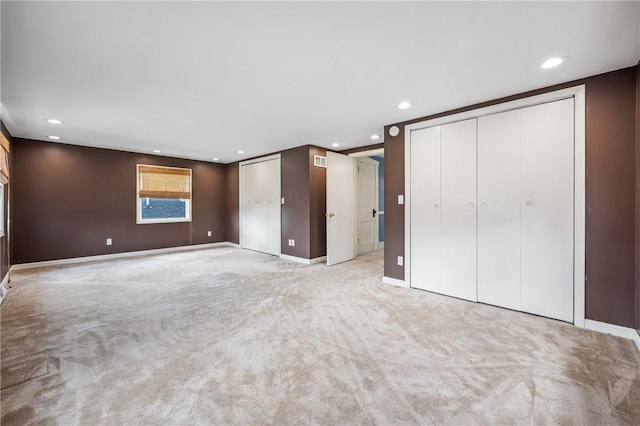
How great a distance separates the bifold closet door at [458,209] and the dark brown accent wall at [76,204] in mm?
5782

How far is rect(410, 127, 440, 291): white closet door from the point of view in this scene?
3312mm

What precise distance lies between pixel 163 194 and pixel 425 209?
558 centimetres

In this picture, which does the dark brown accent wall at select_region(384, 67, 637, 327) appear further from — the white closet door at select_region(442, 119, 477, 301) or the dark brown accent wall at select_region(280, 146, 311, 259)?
→ the dark brown accent wall at select_region(280, 146, 311, 259)

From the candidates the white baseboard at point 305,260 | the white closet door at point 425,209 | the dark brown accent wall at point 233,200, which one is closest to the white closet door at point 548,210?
the white closet door at point 425,209

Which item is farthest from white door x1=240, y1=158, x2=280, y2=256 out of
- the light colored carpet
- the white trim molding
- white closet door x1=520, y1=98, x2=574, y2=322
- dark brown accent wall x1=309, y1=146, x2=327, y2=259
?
white closet door x1=520, y1=98, x2=574, y2=322

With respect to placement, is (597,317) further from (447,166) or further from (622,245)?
(447,166)

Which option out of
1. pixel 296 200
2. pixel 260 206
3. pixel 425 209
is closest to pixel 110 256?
pixel 260 206

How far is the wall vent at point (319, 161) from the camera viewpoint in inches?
201

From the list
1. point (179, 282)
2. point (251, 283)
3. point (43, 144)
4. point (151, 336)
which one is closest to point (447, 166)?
point (251, 283)

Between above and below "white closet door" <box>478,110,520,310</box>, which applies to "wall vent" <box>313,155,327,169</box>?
above

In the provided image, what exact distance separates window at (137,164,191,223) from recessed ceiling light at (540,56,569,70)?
6.64m

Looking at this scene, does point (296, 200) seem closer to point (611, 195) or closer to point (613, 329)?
point (611, 195)

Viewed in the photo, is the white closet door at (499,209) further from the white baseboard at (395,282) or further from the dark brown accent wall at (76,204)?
the dark brown accent wall at (76,204)

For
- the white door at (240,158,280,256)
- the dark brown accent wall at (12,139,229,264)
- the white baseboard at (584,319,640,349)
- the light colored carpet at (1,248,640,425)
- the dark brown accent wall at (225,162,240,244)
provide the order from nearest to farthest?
the light colored carpet at (1,248,640,425) → the white baseboard at (584,319,640,349) → the dark brown accent wall at (12,139,229,264) → the white door at (240,158,280,256) → the dark brown accent wall at (225,162,240,244)
